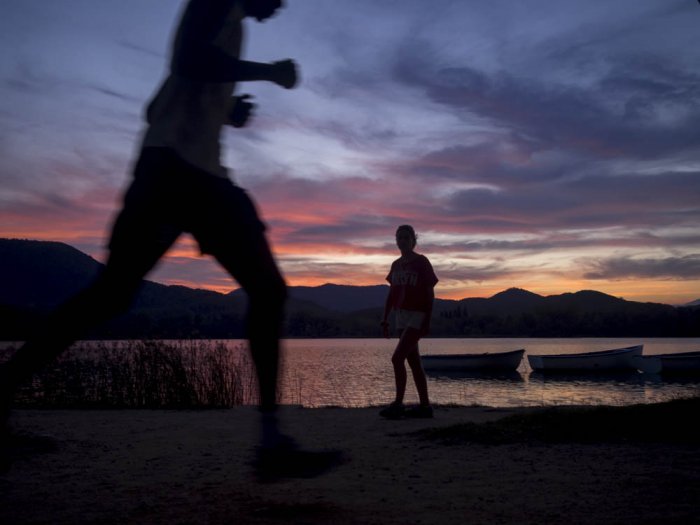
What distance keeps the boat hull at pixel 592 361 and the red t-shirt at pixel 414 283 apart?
95.7 ft

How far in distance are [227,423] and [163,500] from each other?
3.39 meters

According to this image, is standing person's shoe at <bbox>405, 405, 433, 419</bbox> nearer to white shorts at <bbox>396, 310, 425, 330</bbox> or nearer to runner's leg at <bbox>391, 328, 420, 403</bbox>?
runner's leg at <bbox>391, 328, 420, 403</bbox>

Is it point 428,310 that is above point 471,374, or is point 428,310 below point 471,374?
above

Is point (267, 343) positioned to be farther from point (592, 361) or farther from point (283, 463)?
point (592, 361)

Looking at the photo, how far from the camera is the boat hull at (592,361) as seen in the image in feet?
111

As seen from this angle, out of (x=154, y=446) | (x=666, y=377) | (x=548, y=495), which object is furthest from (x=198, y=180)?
(x=666, y=377)

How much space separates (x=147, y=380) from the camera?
9.98 metres

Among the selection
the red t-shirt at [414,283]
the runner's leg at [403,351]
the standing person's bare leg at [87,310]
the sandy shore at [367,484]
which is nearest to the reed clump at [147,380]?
the runner's leg at [403,351]

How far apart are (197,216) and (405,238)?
5.05 meters

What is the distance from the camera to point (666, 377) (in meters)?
30.8

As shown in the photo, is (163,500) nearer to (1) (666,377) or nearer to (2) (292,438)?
(2) (292,438)

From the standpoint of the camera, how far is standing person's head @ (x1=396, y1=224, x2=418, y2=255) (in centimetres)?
727

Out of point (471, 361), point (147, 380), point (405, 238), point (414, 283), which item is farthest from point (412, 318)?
point (471, 361)

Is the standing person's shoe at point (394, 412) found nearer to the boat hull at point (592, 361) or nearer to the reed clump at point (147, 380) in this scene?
the reed clump at point (147, 380)
